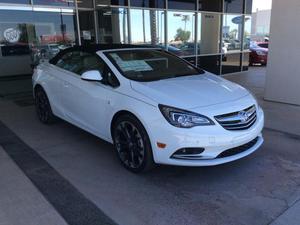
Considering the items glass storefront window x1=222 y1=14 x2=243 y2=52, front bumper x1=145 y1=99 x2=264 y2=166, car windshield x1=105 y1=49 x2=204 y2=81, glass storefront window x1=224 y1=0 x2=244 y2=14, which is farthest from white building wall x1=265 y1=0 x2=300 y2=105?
glass storefront window x1=224 y1=0 x2=244 y2=14

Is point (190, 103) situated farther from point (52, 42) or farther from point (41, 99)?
point (52, 42)

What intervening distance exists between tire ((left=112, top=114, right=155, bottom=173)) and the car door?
1.07 ft

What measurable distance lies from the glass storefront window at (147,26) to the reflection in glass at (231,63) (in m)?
3.46

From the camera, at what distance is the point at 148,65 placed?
437cm

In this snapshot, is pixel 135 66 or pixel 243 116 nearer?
pixel 243 116

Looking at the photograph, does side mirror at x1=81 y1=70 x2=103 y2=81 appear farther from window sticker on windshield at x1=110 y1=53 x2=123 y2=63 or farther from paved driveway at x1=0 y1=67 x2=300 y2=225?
paved driveway at x1=0 y1=67 x2=300 y2=225

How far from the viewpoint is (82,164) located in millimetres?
4094

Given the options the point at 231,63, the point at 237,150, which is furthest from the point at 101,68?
the point at 231,63

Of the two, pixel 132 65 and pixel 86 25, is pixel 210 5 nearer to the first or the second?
pixel 86 25

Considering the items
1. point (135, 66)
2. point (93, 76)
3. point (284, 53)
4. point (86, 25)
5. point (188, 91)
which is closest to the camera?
point (188, 91)

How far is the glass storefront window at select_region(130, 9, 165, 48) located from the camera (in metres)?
9.55

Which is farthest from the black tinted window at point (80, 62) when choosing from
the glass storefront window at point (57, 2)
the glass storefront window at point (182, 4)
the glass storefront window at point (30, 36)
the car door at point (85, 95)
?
the glass storefront window at point (182, 4)

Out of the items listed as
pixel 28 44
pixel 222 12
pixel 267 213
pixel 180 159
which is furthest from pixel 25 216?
pixel 222 12

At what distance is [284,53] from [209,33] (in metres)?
5.13
